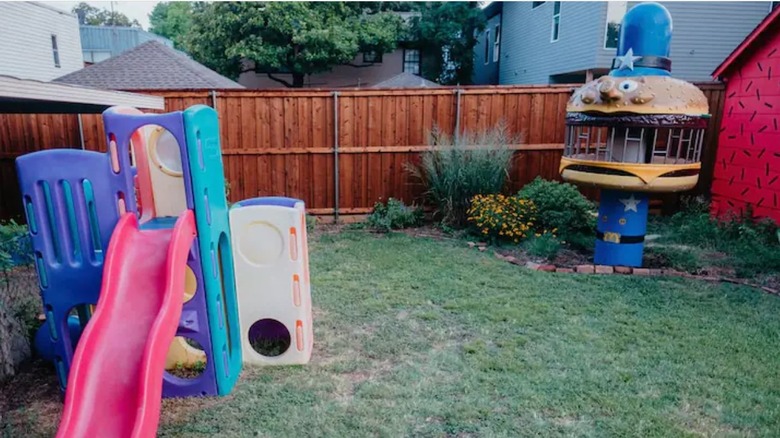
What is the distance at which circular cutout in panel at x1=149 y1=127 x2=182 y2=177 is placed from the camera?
10.6ft

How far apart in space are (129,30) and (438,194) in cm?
3134

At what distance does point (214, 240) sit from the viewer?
3.03 meters

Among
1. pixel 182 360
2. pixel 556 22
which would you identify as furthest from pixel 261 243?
pixel 556 22

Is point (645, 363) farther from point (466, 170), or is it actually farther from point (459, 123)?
point (459, 123)

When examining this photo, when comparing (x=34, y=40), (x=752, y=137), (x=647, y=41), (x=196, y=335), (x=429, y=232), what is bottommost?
(x=429, y=232)

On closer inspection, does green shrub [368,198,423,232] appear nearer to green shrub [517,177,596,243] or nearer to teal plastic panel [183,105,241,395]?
green shrub [517,177,596,243]

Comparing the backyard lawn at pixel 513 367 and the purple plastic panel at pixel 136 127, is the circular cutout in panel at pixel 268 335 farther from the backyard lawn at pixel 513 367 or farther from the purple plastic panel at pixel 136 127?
the purple plastic panel at pixel 136 127

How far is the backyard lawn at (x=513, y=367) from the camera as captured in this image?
276 centimetres

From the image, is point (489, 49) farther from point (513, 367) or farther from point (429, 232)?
point (513, 367)

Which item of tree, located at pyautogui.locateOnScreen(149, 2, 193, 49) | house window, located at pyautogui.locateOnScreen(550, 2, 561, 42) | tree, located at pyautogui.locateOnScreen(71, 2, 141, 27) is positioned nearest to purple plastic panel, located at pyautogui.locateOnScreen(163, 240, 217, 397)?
house window, located at pyautogui.locateOnScreen(550, 2, 561, 42)

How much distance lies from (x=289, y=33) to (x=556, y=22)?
28.1 feet

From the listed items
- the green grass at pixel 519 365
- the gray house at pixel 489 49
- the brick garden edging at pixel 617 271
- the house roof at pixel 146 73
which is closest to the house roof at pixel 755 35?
the brick garden edging at pixel 617 271

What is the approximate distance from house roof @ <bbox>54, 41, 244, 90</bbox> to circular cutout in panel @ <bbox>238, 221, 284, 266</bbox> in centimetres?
714

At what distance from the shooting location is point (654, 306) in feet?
14.2
